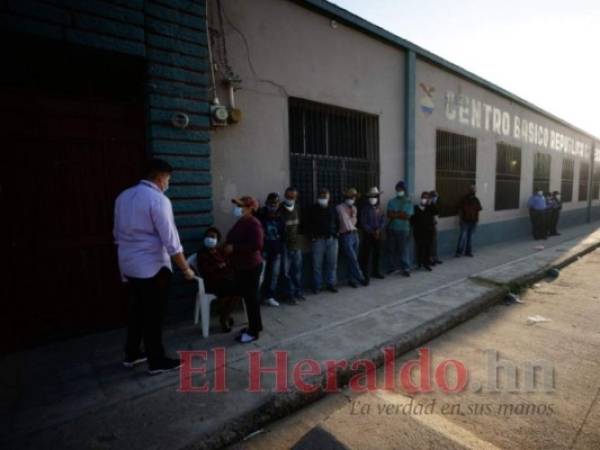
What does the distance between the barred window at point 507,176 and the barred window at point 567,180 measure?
20.6ft

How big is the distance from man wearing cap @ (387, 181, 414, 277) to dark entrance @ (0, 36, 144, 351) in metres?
4.72

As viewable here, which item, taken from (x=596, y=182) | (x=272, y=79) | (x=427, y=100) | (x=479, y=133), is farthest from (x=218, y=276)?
(x=596, y=182)

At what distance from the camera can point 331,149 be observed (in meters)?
6.00

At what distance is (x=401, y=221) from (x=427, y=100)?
128 inches

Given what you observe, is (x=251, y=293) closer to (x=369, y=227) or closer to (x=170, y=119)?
(x=170, y=119)

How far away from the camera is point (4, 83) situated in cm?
325

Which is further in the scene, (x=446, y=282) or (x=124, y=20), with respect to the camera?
(x=446, y=282)

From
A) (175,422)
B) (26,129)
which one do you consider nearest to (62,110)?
(26,129)

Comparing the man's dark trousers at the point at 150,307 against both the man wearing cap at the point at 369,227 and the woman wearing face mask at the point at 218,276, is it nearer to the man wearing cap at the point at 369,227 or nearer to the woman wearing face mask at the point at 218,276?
the woman wearing face mask at the point at 218,276

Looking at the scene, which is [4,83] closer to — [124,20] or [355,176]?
[124,20]

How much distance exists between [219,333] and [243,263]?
3.17ft

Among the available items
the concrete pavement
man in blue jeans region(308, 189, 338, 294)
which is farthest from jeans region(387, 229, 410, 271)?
the concrete pavement

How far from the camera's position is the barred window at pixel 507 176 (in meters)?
10.7

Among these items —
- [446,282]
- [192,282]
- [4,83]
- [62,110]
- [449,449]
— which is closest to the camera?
[449,449]
